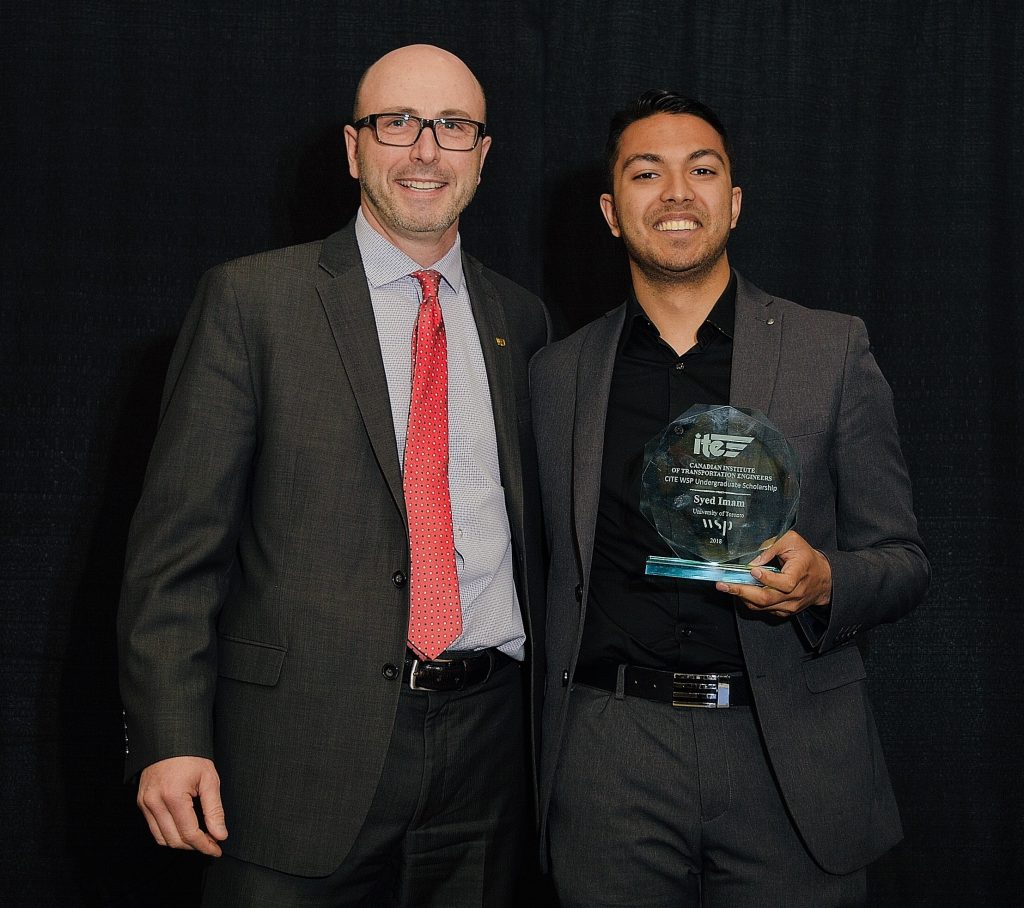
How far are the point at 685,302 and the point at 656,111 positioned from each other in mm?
385

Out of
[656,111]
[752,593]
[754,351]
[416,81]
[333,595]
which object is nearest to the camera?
[752,593]

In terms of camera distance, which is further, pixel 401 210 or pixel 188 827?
pixel 401 210

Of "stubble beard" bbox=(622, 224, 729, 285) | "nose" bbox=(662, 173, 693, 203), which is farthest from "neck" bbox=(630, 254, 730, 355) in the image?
"nose" bbox=(662, 173, 693, 203)

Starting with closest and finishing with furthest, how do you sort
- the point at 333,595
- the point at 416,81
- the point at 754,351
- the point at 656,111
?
the point at 333,595 < the point at 754,351 < the point at 416,81 < the point at 656,111

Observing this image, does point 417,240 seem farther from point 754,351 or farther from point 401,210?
point 754,351

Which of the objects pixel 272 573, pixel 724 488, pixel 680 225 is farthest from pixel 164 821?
pixel 680 225

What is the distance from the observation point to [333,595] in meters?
1.69

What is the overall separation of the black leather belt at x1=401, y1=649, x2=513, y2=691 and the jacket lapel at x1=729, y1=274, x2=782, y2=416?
0.61m

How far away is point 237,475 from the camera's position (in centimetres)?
171

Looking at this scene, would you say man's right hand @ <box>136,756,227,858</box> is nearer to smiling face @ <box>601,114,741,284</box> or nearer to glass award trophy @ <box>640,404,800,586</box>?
glass award trophy @ <box>640,404,800,586</box>

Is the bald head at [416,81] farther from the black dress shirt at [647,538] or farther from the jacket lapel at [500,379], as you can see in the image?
the black dress shirt at [647,538]

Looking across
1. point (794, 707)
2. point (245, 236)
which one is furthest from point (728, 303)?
point (245, 236)

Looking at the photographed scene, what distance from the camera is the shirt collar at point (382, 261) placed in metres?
1.89

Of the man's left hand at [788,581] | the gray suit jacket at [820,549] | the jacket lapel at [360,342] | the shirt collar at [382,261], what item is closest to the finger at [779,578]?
the man's left hand at [788,581]
